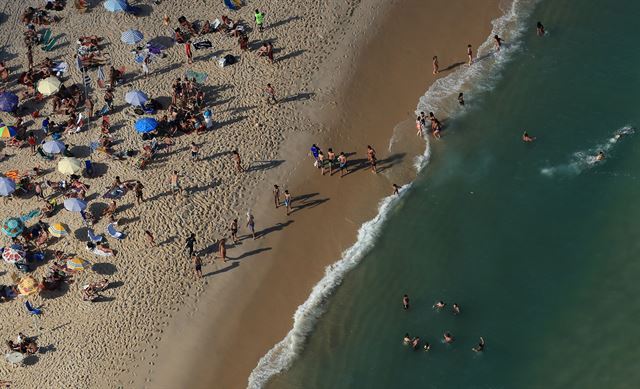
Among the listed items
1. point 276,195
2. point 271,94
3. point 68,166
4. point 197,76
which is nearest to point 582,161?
point 276,195

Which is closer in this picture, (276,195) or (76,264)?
(76,264)

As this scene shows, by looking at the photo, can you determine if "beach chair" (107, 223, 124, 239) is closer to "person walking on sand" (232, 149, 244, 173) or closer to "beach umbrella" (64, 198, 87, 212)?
"beach umbrella" (64, 198, 87, 212)

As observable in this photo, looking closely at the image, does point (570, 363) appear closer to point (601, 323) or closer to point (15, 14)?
point (601, 323)

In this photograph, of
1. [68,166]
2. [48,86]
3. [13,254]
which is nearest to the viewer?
[13,254]

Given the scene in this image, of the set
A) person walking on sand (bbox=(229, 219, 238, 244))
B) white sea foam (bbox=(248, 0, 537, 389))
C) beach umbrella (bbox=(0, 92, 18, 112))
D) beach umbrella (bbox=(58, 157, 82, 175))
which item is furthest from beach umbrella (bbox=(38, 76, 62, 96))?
white sea foam (bbox=(248, 0, 537, 389))

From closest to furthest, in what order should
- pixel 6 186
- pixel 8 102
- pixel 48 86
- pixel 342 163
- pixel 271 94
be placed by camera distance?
pixel 6 186 → pixel 342 163 → pixel 271 94 → pixel 8 102 → pixel 48 86

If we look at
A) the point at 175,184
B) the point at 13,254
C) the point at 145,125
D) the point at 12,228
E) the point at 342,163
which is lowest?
the point at 342,163

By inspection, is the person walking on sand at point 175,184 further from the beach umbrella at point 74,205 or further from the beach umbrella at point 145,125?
the beach umbrella at point 74,205

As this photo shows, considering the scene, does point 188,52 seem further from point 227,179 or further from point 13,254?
point 13,254
